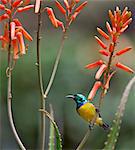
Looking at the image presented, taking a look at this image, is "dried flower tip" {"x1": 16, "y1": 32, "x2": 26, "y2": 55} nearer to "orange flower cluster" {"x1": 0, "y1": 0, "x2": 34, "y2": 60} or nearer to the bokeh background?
"orange flower cluster" {"x1": 0, "y1": 0, "x2": 34, "y2": 60}

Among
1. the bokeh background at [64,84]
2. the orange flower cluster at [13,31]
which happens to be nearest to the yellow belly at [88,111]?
the orange flower cluster at [13,31]

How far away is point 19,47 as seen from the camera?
0.75m

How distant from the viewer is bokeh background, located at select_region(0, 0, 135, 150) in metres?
1.79

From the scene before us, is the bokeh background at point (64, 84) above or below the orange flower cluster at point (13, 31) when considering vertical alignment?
below

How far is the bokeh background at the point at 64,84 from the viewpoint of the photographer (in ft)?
5.89

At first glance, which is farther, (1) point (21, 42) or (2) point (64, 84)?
(2) point (64, 84)

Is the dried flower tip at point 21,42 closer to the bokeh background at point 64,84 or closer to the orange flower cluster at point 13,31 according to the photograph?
the orange flower cluster at point 13,31

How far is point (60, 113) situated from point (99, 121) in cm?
107

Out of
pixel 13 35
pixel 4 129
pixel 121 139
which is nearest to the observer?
pixel 13 35

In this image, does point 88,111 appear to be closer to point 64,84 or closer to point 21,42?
point 21,42

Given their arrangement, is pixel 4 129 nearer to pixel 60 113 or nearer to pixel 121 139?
pixel 60 113

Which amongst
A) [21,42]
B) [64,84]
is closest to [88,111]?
[21,42]

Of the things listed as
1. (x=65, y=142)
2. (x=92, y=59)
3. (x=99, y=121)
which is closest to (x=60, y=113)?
(x=65, y=142)

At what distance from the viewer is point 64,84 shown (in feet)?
6.02
